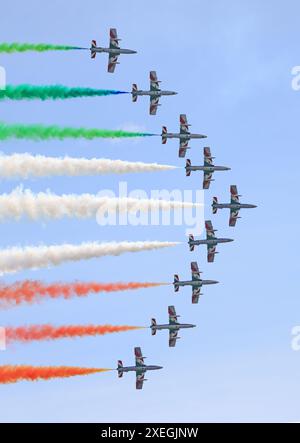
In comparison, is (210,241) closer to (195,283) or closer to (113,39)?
(195,283)

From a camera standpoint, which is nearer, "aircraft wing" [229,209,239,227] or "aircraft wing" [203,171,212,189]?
"aircraft wing" [203,171,212,189]

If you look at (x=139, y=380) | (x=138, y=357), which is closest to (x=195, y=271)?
(x=138, y=357)

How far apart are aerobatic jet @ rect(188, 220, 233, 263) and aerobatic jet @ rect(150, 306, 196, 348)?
6693mm

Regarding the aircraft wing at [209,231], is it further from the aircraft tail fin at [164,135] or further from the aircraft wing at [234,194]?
the aircraft tail fin at [164,135]

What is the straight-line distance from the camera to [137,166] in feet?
486

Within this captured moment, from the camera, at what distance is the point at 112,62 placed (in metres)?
152

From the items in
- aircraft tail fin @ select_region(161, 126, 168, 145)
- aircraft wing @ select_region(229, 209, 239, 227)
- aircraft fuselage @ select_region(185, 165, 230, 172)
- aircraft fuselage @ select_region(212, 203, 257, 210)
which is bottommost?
aircraft wing @ select_region(229, 209, 239, 227)

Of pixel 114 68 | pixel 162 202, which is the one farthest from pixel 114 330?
pixel 114 68

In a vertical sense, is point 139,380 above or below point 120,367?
below

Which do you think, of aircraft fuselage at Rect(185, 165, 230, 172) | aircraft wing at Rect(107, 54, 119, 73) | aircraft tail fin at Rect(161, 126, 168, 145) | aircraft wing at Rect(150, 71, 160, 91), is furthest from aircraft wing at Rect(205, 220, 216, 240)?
aircraft wing at Rect(107, 54, 119, 73)

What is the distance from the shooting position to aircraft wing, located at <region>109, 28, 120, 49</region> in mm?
153125

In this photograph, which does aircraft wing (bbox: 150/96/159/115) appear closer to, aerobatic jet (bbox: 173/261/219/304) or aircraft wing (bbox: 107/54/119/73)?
aircraft wing (bbox: 107/54/119/73)

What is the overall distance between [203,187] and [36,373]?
36.4 m

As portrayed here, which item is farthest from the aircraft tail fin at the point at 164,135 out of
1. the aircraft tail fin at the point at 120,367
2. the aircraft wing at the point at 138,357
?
the aircraft tail fin at the point at 120,367
